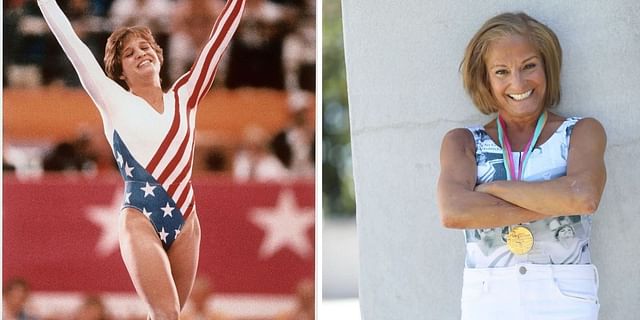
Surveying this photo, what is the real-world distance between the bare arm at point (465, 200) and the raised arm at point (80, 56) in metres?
1.61

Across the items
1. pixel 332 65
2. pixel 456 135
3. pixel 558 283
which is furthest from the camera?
pixel 332 65

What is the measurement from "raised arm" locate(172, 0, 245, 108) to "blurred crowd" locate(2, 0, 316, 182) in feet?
0.09

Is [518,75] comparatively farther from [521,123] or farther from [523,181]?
[523,181]

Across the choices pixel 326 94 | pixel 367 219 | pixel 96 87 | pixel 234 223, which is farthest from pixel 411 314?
pixel 326 94

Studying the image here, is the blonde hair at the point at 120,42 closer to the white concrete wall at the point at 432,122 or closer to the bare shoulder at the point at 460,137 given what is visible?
the white concrete wall at the point at 432,122

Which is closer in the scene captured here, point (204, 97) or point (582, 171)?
point (582, 171)

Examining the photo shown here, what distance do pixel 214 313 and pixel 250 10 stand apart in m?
1.33

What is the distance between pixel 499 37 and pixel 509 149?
0.42 meters

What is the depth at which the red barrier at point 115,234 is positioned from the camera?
5.19 meters

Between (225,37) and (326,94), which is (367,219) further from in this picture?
(326,94)

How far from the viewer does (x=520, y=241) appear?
4.20 m

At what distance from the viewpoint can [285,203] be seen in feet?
17.0

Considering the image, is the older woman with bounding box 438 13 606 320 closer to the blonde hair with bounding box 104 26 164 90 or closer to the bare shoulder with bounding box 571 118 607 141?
the bare shoulder with bounding box 571 118 607 141

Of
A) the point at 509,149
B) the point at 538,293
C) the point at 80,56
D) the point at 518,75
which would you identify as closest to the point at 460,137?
the point at 509,149
